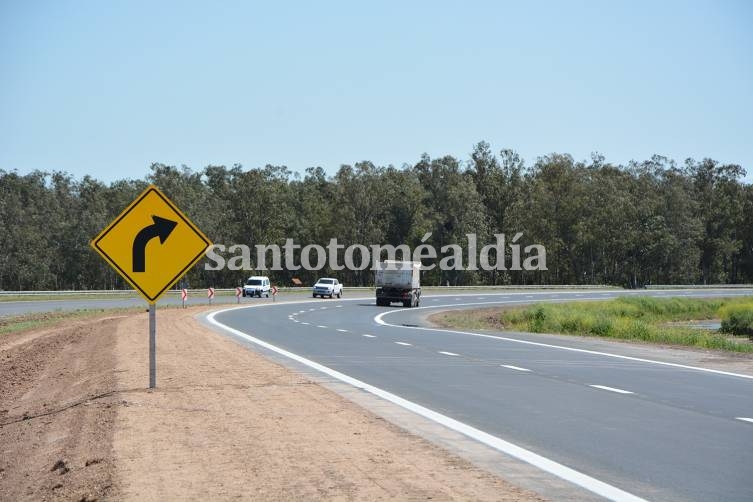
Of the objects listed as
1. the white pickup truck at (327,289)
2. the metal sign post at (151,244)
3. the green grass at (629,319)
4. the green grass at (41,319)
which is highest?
the metal sign post at (151,244)

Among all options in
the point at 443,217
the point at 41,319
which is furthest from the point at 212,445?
the point at 443,217

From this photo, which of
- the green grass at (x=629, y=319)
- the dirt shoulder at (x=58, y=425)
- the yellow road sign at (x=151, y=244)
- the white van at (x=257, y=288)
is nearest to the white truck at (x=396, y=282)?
the green grass at (x=629, y=319)

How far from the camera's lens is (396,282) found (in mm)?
61531

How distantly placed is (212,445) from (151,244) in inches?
178

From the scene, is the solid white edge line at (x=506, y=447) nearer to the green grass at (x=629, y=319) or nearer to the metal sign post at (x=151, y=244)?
the metal sign post at (x=151, y=244)

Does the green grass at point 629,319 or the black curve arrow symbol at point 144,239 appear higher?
the black curve arrow symbol at point 144,239

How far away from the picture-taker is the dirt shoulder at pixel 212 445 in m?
7.80

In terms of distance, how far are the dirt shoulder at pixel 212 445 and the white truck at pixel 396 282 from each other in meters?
43.3

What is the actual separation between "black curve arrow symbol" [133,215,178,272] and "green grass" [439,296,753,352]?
67.2ft

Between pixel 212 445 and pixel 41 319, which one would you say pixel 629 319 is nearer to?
pixel 41 319

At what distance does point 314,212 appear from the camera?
134250 mm

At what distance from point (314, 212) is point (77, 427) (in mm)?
123173

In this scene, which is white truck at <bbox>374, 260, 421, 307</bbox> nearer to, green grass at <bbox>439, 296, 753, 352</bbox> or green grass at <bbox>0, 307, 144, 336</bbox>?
green grass at <bbox>439, 296, 753, 352</bbox>

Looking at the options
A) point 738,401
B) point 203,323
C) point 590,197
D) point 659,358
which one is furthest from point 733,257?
point 738,401
